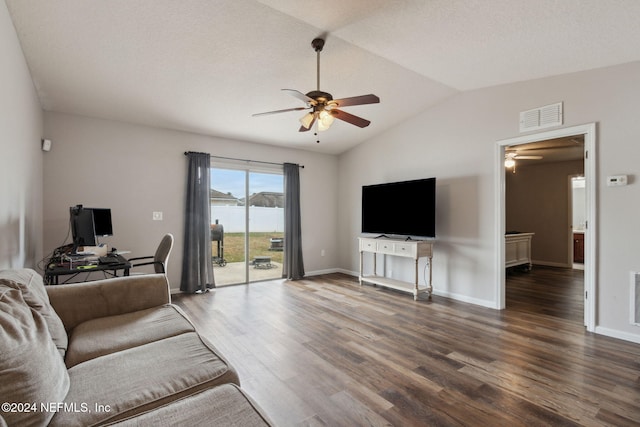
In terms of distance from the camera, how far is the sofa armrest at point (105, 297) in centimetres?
208

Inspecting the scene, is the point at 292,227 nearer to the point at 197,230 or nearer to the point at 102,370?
the point at 197,230

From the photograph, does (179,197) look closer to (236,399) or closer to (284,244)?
(284,244)

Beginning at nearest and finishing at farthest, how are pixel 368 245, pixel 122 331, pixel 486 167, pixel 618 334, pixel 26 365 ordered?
pixel 26 365
pixel 122 331
pixel 618 334
pixel 486 167
pixel 368 245

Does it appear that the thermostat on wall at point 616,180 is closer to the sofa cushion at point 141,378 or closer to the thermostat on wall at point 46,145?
the sofa cushion at point 141,378

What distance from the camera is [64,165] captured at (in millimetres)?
3939

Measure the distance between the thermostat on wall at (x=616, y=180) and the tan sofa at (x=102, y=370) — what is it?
3882 mm

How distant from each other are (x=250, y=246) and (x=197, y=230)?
1058 mm

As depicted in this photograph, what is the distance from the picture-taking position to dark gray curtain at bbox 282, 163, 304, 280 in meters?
5.79

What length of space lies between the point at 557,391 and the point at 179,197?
4981 mm

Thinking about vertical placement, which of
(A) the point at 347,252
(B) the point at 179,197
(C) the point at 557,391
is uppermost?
(B) the point at 179,197

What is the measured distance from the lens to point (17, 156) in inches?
98.7

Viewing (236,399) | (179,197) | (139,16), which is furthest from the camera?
(179,197)

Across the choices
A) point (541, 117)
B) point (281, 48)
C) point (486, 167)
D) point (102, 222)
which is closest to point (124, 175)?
point (102, 222)

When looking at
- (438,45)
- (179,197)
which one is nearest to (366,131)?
(438,45)
